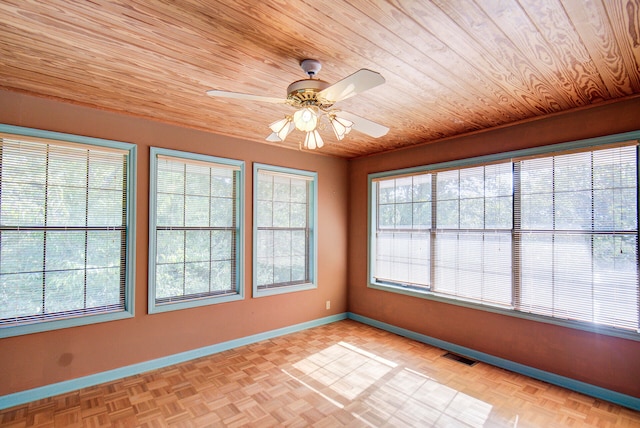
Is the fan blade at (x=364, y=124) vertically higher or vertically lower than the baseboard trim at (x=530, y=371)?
higher

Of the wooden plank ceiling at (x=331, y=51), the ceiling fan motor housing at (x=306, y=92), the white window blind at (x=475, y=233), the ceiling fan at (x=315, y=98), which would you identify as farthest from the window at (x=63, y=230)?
the white window blind at (x=475, y=233)

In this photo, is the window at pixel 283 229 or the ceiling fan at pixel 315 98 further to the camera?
the window at pixel 283 229

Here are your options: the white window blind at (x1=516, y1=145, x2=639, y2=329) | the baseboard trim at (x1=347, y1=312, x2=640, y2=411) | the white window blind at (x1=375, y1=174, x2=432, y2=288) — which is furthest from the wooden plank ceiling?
the baseboard trim at (x1=347, y1=312, x2=640, y2=411)

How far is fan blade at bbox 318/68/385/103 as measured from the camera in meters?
1.54

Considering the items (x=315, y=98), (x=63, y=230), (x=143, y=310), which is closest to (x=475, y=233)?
(x=315, y=98)

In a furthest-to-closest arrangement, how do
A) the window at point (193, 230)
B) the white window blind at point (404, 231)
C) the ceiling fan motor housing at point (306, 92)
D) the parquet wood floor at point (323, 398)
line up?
the white window blind at point (404, 231) → the window at point (193, 230) → the parquet wood floor at point (323, 398) → the ceiling fan motor housing at point (306, 92)

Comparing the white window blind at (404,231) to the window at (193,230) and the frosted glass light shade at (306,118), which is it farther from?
the frosted glass light shade at (306,118)

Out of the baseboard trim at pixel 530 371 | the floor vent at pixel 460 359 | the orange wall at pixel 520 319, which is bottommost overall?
the floor vent at pixel 460 359

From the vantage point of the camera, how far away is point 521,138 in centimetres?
333

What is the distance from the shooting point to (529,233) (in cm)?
326

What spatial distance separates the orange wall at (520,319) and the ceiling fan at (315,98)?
191cm

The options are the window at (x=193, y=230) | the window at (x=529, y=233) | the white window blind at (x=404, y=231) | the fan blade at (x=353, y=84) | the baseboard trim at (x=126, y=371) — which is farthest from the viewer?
the white window blind at (x=404, y=231)

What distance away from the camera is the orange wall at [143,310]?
2703 millimetres

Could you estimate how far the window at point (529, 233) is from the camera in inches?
109
